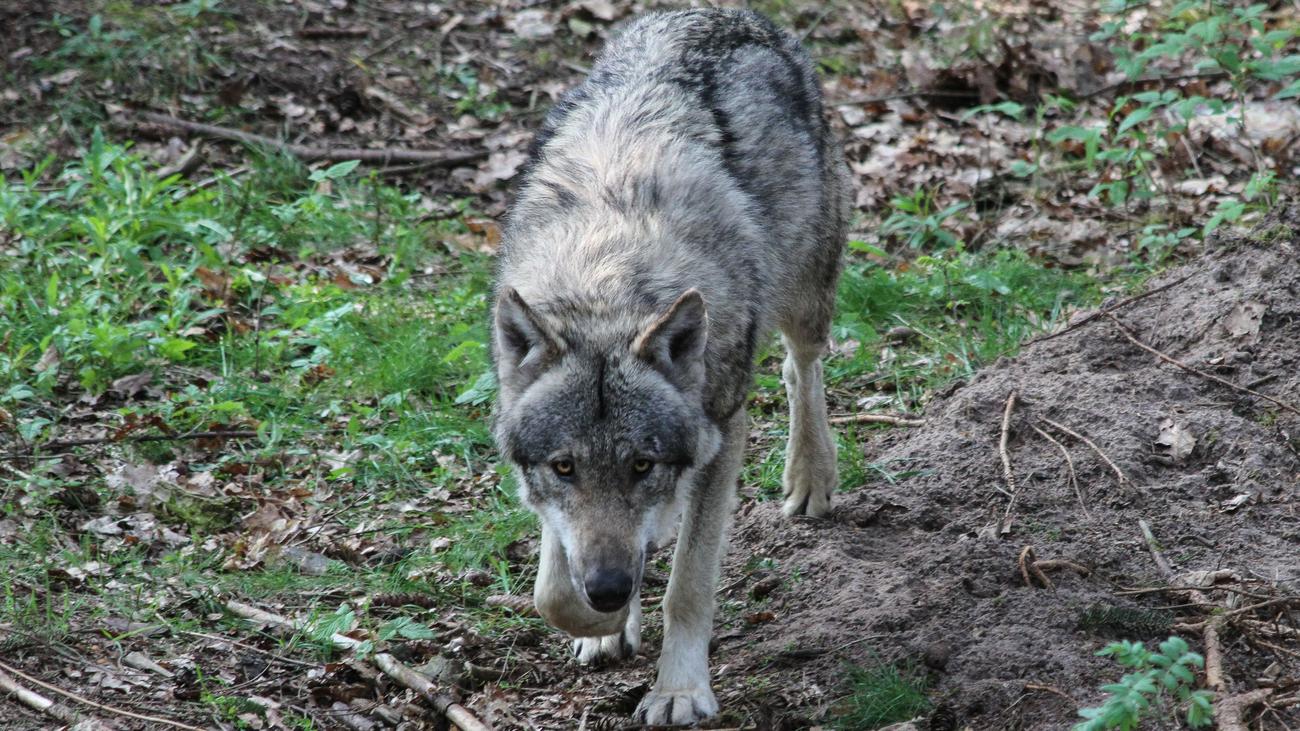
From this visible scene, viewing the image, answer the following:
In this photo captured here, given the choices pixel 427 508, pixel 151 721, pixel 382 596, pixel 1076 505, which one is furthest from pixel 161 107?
pixel 1076 505

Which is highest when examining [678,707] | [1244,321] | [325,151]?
[1244,321]

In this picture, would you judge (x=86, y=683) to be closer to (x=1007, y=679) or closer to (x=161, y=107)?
(x=1007, y=679)

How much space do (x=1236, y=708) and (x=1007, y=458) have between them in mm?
2008

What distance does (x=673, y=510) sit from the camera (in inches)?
156

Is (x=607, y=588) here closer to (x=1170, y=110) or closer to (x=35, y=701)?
(x=35, y=701)

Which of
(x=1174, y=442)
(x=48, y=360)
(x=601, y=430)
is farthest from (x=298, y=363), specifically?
(x=1174, y=442)

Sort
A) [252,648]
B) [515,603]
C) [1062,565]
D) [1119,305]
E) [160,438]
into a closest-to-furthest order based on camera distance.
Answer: [1062,565] → [252,648] → [515,603] → [160,438] → [1119,305]

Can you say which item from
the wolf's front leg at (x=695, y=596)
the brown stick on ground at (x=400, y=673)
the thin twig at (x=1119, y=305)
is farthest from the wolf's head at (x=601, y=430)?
the thin twig at (x=1119, y=305)

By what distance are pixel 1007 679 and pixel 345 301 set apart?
463cm

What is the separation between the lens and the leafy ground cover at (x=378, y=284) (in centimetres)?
450

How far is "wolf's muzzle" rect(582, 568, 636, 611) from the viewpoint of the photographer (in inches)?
138

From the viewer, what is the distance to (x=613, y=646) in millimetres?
4512

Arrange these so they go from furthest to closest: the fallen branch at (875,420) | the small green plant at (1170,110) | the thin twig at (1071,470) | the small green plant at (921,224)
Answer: the small green plant at (921,224) < the small green plant at (1170,110) < the fallen branch at (875,420) < the thin twig at (1071,470)

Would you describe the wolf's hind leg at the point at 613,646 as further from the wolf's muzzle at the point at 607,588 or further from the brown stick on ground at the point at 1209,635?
the brown stick on ground at the point at 1209,635
